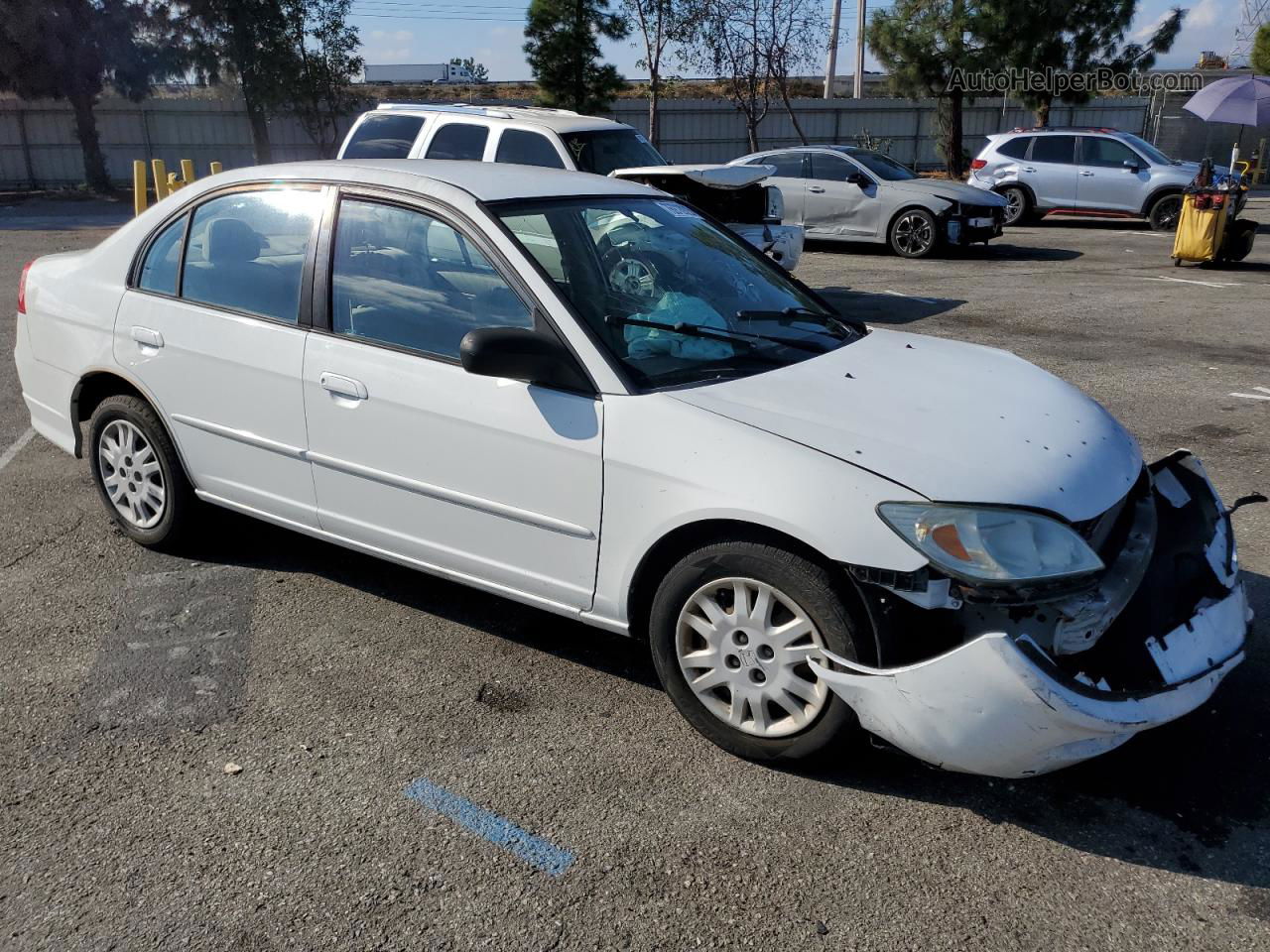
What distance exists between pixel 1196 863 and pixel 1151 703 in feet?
1.39

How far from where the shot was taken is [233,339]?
4.21 metres

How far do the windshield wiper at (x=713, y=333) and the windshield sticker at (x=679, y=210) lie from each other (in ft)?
2.82

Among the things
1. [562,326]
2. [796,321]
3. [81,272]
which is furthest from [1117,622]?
[81,272]

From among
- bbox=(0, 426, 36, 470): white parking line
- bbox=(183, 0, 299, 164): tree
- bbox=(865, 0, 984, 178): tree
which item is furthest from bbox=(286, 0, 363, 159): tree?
bbox=(0, 426, 36, 470): white parking line

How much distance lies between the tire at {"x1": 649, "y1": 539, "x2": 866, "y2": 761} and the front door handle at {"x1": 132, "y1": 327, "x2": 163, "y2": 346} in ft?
8.15

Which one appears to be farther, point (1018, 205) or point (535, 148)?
point (1018, 205)

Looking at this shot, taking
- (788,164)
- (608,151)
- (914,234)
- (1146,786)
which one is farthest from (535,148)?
(1146,786)

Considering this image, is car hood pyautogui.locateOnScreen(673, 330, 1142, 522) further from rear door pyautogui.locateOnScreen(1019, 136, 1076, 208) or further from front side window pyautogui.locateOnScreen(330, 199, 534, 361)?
rear door pyautogui.locateOnScreen(1019, 136, 1076, 208)

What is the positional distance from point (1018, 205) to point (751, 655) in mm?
18411

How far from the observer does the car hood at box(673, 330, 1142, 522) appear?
303cm

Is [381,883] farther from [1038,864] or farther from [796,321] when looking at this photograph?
[796,321]

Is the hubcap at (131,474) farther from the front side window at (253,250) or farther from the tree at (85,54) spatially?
the tree at (85,54)

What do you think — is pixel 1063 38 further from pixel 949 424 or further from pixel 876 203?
pixel 949 424

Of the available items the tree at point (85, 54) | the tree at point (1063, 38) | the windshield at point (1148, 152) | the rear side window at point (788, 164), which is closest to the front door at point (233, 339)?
the rear side window at point (788, 164)
